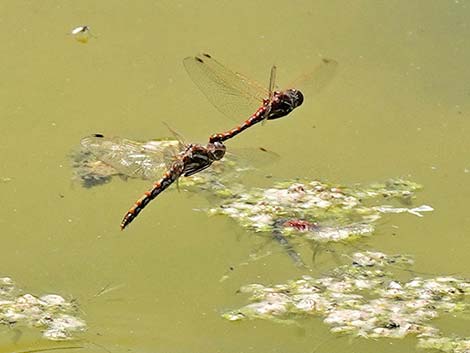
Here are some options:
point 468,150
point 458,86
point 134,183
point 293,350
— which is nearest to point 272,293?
point 293,350

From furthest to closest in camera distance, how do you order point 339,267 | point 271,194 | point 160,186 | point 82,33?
point 82,33 → point 271,194 → point 160,186 → point 339,267

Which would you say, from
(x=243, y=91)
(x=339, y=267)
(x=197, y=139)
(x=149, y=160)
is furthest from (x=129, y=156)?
(x=339, y=267)

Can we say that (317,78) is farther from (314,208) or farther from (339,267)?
(339,267)

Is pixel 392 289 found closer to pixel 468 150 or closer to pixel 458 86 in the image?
pixel 468 150

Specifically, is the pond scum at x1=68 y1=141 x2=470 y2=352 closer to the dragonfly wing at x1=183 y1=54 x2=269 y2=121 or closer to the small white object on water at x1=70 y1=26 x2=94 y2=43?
the dragonfly wing at x1=183 y1=54 x2=269 y2=121

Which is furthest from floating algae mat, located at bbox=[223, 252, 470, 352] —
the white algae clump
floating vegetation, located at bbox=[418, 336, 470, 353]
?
the white algae clump

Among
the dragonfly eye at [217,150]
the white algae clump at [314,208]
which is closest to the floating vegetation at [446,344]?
the white algae clump at [314,208]
